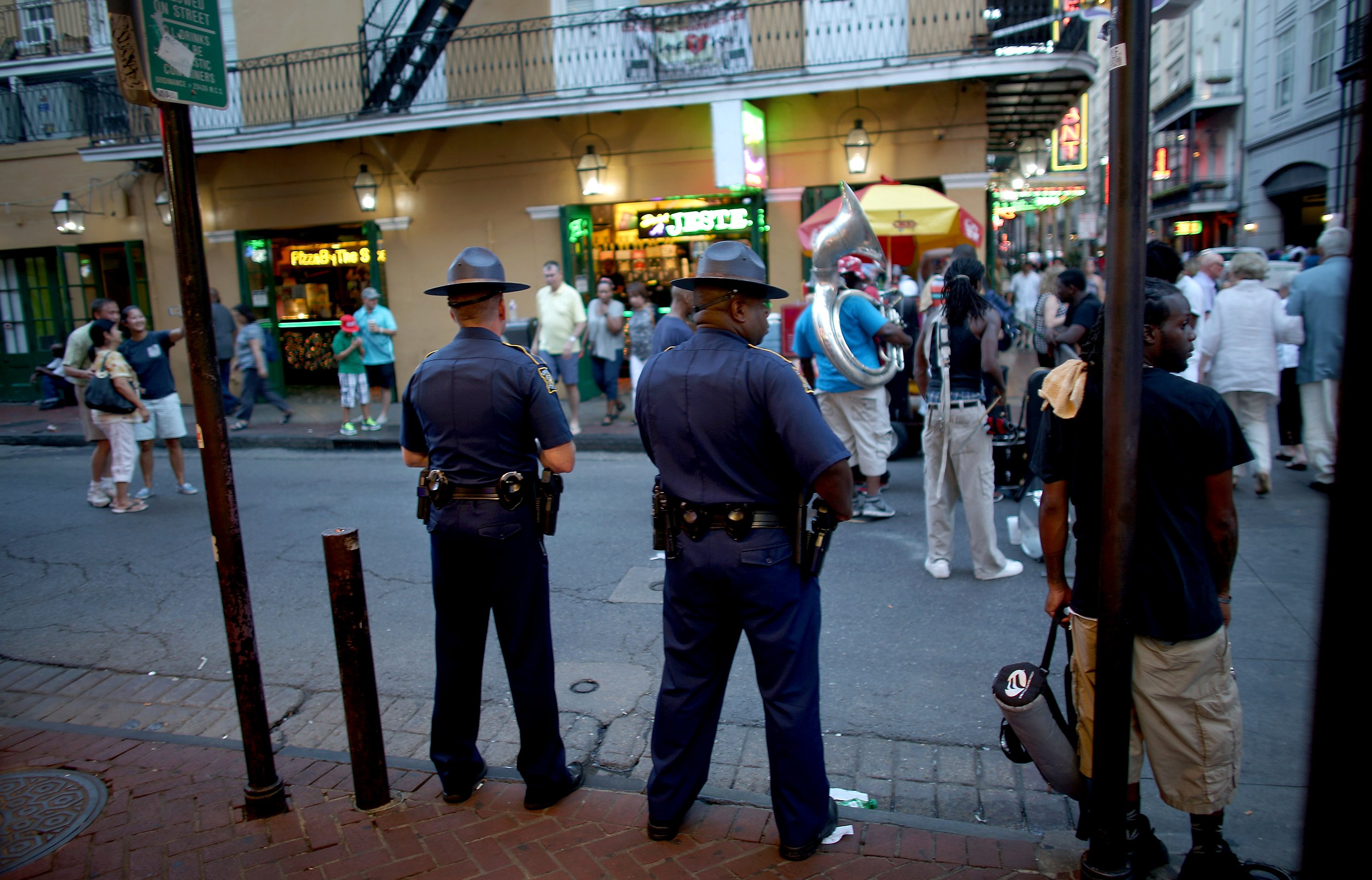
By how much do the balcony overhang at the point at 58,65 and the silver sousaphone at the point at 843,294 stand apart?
14.1m

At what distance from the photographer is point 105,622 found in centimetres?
560

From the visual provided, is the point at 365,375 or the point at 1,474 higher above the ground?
A: the point at 365,375

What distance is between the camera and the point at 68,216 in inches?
609

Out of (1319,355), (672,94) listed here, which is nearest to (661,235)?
(672,94)

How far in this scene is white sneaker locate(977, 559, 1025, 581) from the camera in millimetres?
5539

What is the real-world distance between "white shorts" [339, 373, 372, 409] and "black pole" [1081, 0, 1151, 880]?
1065cm

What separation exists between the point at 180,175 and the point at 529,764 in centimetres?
239

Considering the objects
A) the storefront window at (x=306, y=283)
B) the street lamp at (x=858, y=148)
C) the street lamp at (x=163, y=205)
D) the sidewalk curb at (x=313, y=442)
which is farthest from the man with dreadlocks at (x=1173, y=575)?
the street lamp at (x=163, y=205)

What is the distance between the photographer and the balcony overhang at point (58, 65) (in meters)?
15.3

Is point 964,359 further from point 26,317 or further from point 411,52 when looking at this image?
point 26,317

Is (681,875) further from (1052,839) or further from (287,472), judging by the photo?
(287,472)

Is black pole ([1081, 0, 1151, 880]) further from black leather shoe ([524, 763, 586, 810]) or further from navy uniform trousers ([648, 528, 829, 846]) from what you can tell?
black leather shoe ([524, 763, 586, 810])

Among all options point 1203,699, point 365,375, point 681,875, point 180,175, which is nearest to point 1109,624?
point 1203,699

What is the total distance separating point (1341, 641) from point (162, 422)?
9327 mm
